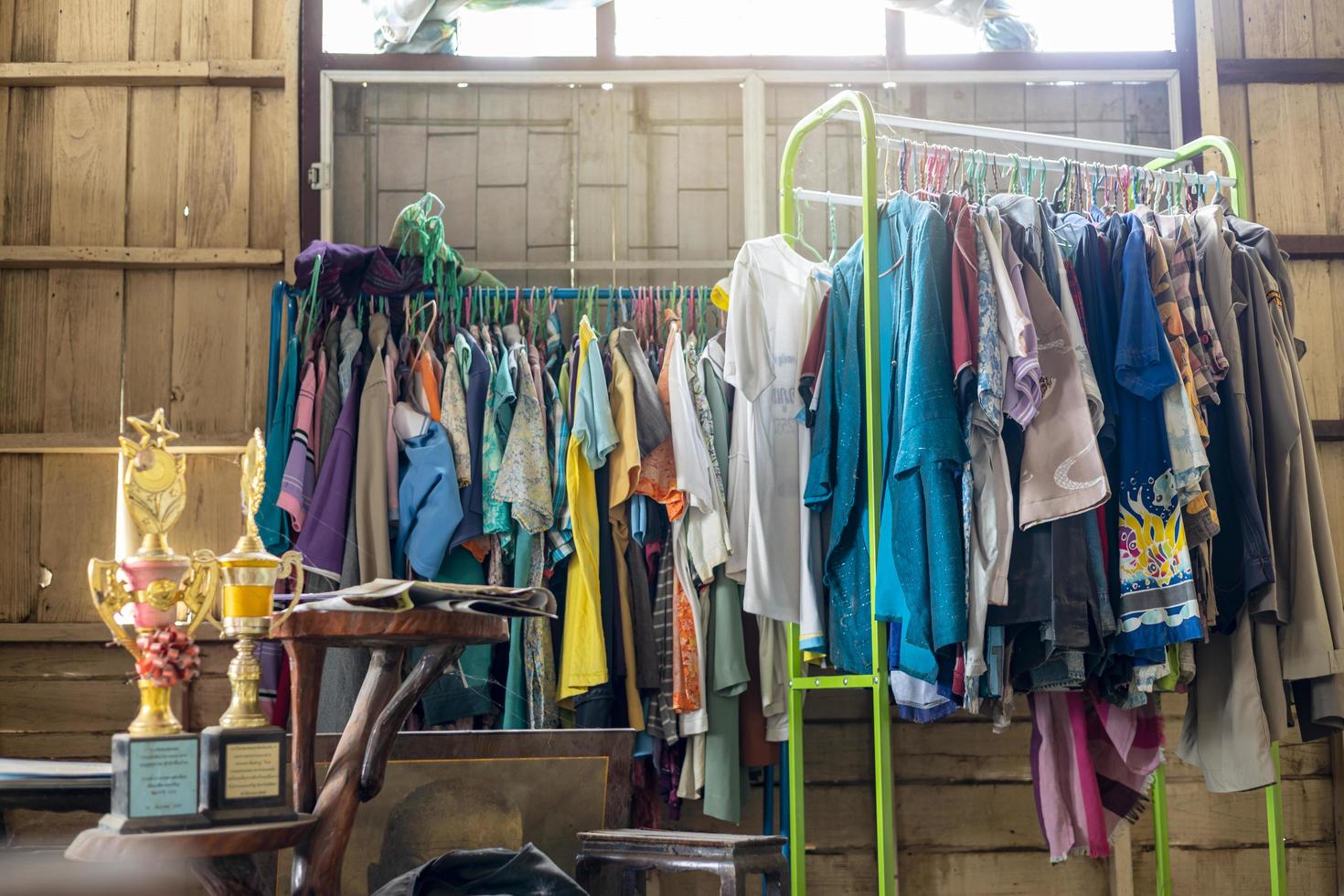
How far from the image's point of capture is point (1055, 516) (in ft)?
9.29

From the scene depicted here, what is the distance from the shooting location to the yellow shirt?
3508mm

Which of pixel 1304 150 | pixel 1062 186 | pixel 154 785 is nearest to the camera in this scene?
pixel 154 785

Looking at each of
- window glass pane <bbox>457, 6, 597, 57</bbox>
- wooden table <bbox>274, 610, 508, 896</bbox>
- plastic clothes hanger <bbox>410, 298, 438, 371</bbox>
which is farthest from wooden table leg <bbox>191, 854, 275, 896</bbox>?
window glass pane <bbox>457, 6, 597, 57</bbox>

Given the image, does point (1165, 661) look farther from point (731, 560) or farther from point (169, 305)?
point (169, 305)

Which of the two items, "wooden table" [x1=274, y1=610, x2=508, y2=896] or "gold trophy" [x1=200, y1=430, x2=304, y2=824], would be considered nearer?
"gold trophy" [x1=200, y1=430, x2=304, y2=824]

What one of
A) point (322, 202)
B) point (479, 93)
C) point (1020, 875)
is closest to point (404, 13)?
point (479, 93)

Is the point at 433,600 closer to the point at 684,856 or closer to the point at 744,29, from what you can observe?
the point at 684,856

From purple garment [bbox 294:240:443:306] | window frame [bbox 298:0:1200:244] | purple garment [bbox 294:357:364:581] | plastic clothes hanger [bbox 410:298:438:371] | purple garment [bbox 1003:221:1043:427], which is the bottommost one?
purple garment [bbox 294:357:364:581]

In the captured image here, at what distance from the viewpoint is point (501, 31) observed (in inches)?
167

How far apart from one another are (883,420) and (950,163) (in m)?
0.64

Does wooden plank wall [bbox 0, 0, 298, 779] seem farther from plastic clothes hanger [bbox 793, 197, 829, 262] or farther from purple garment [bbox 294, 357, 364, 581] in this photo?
plastic clothes hanger [bbox 793, 197, 829, 262]

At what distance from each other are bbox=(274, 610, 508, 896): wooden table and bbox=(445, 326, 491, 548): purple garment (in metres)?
1.37

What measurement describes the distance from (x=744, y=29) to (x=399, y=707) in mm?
2708

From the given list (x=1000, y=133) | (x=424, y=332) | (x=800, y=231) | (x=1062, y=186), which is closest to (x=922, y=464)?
(x=800, y=231)
